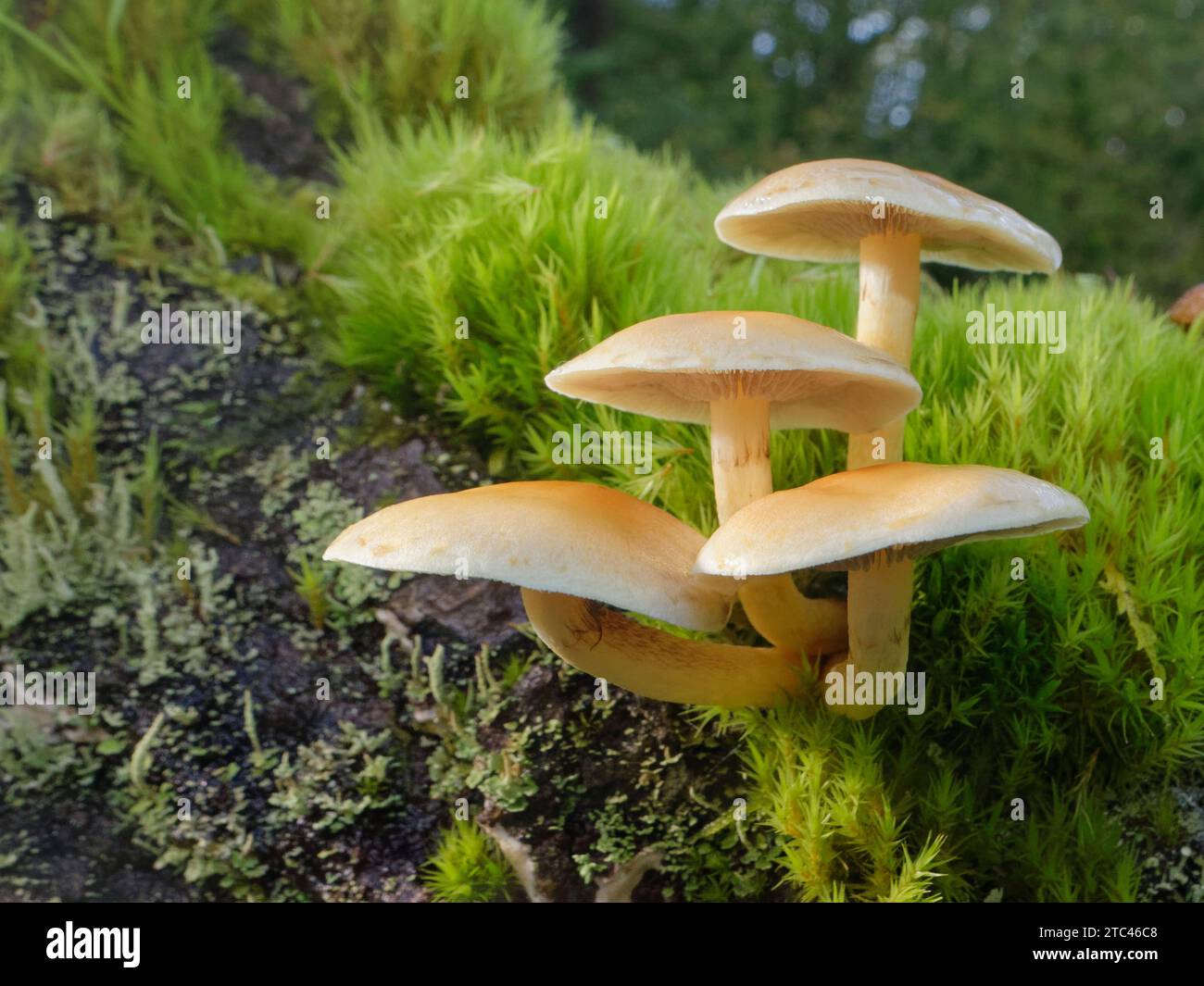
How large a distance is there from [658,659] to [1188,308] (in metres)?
1.73

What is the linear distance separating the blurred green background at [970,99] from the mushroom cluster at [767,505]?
19.9 feet

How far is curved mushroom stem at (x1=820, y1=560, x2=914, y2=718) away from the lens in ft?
4.75

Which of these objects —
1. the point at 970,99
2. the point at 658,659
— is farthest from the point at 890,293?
the point at 970,99

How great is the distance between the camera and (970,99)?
838 centimetres

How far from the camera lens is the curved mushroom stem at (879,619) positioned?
1449 mm

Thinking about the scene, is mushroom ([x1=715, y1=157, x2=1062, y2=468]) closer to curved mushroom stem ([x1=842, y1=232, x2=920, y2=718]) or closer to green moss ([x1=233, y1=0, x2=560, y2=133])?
curved mushroom stem ([x1=842, y1=232, x2=920, y2=718])

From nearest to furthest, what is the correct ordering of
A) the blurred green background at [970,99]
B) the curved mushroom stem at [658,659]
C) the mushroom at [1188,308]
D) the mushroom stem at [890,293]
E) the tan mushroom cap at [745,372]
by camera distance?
the tan mushroom cap at [745,372] < the curved mushroom stem at [658,659] < the mushroom stem at [890,293] < the mushroom at [1188,308] < the blurred green background at [970,99]

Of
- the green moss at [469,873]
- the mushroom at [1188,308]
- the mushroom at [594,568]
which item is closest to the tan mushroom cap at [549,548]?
the mushroom at [594,568]

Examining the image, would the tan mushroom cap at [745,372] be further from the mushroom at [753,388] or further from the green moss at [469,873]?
the green moss at [469,873]

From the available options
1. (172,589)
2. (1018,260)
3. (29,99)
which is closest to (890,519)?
(1018,260)

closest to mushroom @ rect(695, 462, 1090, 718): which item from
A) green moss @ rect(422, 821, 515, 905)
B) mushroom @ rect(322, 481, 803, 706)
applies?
mushroom @ rect(322, 481, 803, 706)

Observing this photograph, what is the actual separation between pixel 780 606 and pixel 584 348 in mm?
792

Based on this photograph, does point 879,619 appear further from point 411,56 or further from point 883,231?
point 411,56

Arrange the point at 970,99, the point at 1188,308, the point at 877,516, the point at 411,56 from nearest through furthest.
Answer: the point at 877,516, the point at 1188,308, the point at 411,56, the point at 970,99
